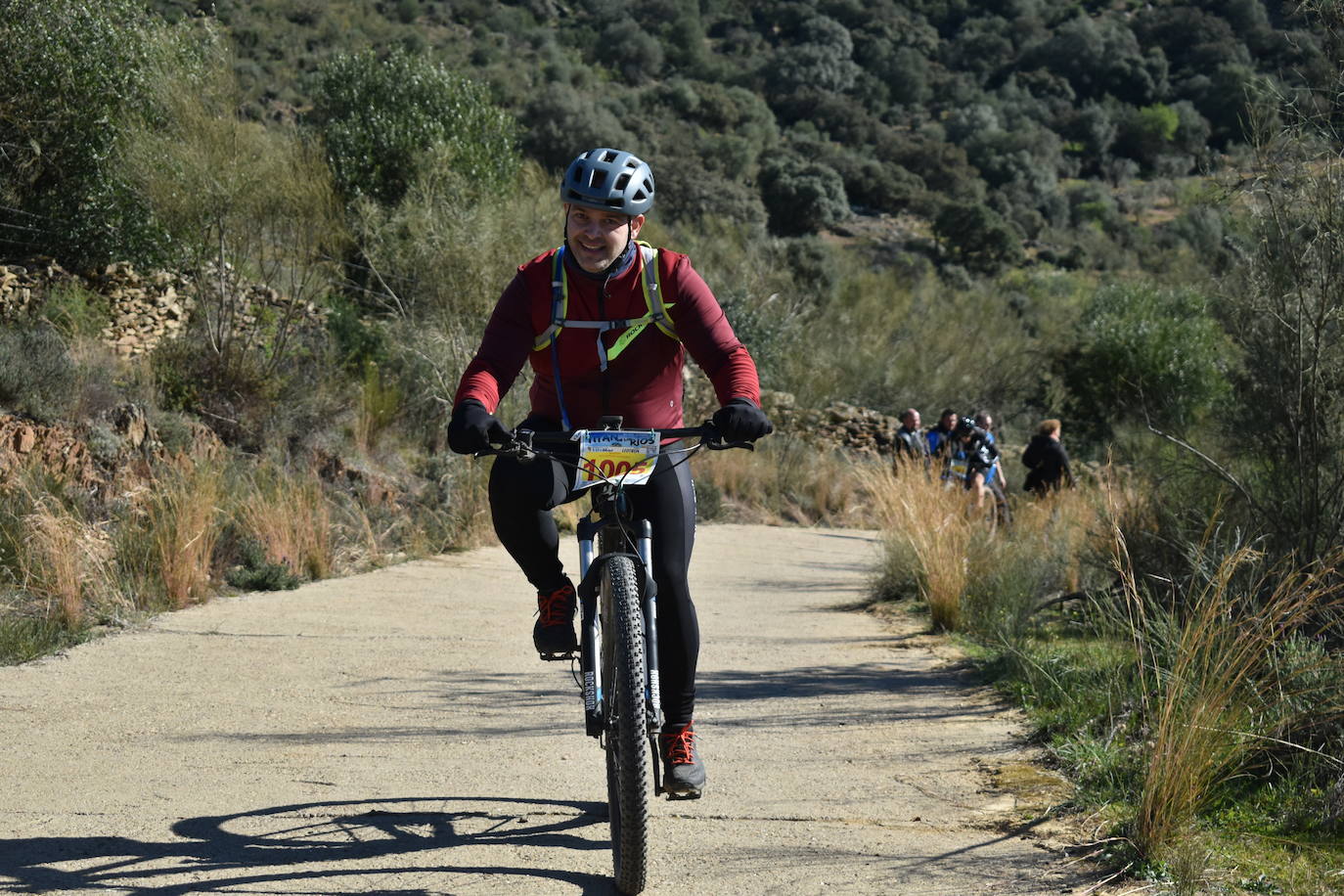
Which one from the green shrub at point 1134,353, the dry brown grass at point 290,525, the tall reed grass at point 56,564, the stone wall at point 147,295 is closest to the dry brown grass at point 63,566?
the tall reed grass at point 56,564

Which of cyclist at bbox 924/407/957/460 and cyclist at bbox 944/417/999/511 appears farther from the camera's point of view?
cyclist at bbox 924/407/957/460

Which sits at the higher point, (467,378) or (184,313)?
(184,313)

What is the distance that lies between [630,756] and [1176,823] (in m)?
1.71

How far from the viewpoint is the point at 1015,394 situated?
32219 millimetres

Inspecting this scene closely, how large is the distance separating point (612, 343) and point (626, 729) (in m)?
1.23

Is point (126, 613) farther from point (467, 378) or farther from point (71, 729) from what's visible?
point (467, 378)

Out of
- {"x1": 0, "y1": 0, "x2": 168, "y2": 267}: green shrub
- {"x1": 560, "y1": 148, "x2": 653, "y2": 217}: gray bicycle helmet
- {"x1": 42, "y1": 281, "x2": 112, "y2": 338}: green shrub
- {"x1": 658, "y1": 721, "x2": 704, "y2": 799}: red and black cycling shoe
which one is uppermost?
{"x1": 0, "y1": 0, "x2": 168, "y2": 267}: green shrub

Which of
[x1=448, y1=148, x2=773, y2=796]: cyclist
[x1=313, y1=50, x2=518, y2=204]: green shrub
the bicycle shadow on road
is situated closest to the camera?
the bicycle shadow on road

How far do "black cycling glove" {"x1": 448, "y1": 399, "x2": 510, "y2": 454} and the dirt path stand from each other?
1216mm

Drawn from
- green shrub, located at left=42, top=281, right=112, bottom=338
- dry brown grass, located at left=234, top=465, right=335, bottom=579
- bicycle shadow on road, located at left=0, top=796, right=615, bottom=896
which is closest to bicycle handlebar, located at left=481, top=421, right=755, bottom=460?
bicycle shadow on road, located at left=0, top=796, right=615, bottom=896

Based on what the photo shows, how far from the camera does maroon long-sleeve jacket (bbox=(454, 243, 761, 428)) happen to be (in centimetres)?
409

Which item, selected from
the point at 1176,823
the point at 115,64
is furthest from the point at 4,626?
the point at 115,64

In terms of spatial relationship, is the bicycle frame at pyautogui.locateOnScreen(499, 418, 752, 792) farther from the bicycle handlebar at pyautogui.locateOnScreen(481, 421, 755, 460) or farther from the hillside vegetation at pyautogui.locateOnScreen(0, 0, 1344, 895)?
the hillside vegetation at pyautogui.locateOnScreen(0, 0, 1344, 895)

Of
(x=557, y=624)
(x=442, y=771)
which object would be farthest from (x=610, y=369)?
(x=442, y=771)
